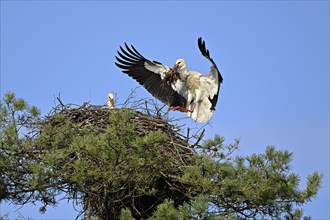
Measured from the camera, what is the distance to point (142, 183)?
8.40 metres

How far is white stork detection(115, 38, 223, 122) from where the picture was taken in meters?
12.6

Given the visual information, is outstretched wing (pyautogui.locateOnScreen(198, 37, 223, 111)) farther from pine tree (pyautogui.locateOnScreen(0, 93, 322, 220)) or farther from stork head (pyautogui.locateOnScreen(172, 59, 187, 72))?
pine tree (pyautogui.locateOnScreen(0, 93, 322, 220))

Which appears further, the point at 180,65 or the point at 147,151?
the point at 180,65

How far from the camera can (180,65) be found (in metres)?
12.8

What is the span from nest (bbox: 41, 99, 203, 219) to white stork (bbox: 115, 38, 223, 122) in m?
2.51

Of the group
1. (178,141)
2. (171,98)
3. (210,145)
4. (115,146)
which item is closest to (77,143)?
(115,146)

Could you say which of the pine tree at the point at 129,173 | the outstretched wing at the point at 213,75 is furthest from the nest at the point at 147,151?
the outstretched wing at the point at 213,75

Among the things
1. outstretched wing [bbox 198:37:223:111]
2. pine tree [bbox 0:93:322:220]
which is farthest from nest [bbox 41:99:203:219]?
outstretched wing [bbox 198:37:223:111]

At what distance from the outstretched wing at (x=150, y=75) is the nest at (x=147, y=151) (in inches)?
108

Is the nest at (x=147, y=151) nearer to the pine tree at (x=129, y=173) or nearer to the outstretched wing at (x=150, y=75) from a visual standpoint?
the pine tree at (x=129, y=173)

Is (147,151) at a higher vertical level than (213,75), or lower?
lower

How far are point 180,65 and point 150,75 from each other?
0.51 metres

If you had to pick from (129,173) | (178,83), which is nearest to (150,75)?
(178,83)

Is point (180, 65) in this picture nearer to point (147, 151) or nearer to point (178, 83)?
point (178, 83)
